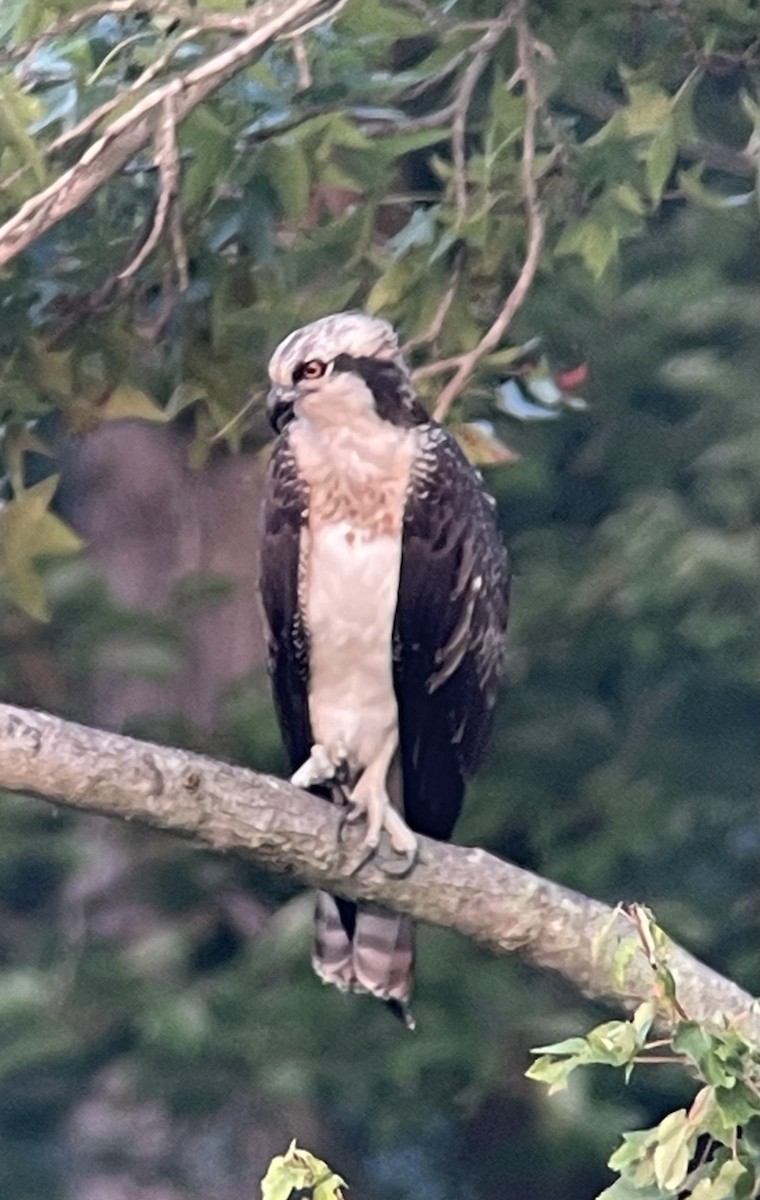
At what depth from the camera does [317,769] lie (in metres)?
1.42

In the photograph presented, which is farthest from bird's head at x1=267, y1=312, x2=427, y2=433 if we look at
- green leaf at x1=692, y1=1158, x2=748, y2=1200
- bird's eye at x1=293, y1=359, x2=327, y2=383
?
green leaf at x1=692, y1=1158, x2=748, y2=1200

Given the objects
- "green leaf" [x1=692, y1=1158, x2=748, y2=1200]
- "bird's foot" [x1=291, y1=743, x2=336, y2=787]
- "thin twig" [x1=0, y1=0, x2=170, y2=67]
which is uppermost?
"thin twig" [x1=0, y1=0, x2=170, y2=67]

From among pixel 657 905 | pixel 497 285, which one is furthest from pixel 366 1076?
pixel 497 285

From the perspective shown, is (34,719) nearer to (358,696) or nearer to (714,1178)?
(358,696)

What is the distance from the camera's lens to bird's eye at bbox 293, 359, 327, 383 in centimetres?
130

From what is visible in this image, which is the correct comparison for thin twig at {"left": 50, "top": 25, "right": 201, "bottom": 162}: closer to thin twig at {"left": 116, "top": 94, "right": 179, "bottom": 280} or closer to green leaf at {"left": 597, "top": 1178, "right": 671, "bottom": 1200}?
thin twig at {"left": 116, "top": 94, "right": 179, "bottom": 280}

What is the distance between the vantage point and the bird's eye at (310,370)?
4.27 ft

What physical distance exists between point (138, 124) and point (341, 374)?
24cm

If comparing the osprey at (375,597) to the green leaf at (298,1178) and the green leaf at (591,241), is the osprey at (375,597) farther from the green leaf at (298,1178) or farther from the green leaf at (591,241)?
the green leaf at (298,1178)

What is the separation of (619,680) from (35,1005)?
0.55 meters

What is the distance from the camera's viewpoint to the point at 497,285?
58.1 inches

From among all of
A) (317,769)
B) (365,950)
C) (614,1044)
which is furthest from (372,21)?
(614,1044)

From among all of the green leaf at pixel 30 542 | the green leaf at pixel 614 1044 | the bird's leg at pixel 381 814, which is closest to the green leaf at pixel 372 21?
the green leaf at pixel 30 542

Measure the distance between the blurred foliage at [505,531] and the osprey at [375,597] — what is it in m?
0.06
